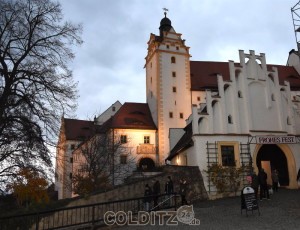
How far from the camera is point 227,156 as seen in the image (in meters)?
26.5

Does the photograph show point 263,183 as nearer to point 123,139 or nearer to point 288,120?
point 288,120

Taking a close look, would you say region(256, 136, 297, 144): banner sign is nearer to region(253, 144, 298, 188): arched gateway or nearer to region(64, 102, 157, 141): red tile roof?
region(253, 144, 298, 188): arched gateway

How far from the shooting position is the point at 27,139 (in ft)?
44.5

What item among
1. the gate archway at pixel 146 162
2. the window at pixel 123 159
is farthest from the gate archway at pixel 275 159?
the window at pixel 123 159

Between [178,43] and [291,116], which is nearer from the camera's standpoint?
[291,116]

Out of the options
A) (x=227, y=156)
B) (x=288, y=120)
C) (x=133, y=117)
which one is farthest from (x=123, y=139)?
(x=288, y=120)

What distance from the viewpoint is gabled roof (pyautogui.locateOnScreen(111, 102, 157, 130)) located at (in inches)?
1817

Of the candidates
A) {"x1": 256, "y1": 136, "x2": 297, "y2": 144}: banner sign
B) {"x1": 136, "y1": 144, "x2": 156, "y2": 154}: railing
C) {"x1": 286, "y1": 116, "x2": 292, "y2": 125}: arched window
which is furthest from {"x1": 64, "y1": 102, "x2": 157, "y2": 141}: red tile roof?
{"x1": 256, "y1": 136, "x2": 297, "y2": 144}: banner sign

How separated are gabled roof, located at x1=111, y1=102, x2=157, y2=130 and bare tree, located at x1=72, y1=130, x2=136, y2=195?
196cm

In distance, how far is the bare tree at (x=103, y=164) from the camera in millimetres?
33938

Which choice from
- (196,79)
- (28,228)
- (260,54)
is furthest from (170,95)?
(28,228)

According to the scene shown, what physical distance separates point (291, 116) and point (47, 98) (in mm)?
21298

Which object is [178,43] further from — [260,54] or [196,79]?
[260,54]

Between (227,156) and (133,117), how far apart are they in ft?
75.1
